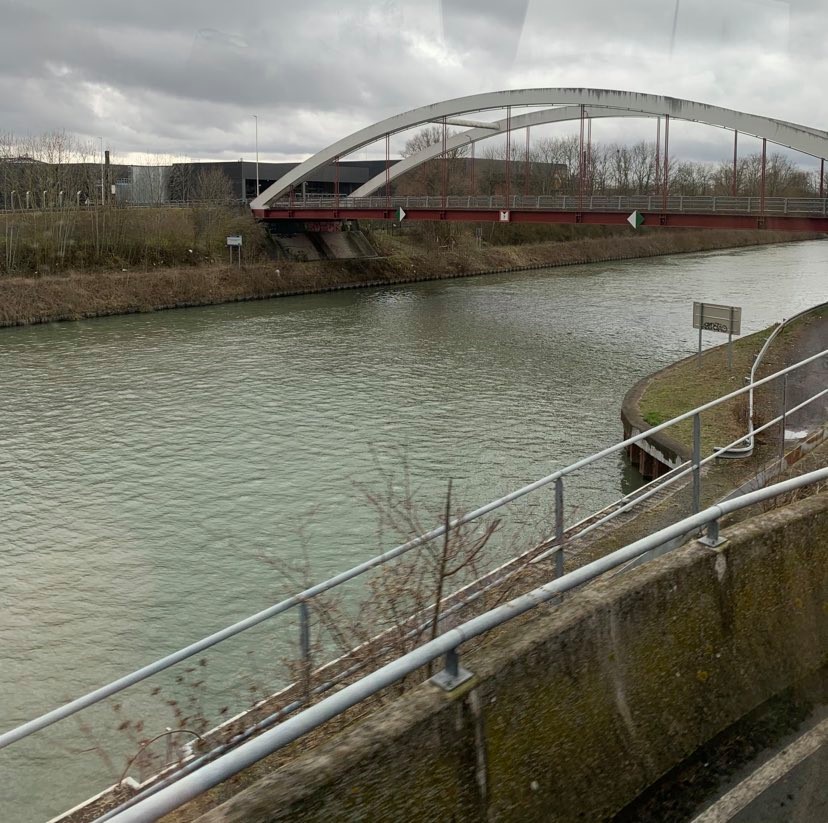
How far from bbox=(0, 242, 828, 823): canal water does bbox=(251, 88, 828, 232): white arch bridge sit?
3378mm

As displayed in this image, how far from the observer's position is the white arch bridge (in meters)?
27.3

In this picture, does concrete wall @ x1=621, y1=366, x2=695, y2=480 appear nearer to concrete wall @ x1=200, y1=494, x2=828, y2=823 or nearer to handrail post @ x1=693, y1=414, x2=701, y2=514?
handrail post @ x1=693, y1=414, x2=701, y2=514

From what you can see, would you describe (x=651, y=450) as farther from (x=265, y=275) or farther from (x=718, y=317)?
(x=265, y=275)

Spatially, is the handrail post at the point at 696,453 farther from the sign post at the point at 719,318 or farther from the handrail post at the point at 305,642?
the sign post at the point at 719,318

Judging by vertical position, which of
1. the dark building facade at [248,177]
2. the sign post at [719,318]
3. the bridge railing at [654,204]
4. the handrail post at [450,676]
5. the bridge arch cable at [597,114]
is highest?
the dark building facade at [248,177]

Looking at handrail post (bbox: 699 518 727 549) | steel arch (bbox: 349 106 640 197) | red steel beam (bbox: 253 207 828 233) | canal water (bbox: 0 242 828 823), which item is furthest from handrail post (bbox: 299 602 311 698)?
steel arch (bbox: 349 106 640 197)

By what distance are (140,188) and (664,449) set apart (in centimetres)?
5831

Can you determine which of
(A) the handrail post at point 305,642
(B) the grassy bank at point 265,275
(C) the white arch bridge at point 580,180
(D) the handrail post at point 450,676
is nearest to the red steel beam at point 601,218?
(C) the white arch bridge at point 580,180

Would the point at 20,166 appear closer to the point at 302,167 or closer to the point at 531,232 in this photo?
the point at 302,167

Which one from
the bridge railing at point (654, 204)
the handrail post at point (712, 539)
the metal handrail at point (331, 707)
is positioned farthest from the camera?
the bridge railing at point (654, 204)

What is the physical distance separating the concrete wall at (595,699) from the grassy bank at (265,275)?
3123 cm

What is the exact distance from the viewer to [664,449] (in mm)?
12086

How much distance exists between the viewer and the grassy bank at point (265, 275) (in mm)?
33156

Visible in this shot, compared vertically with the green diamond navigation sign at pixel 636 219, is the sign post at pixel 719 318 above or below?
below
